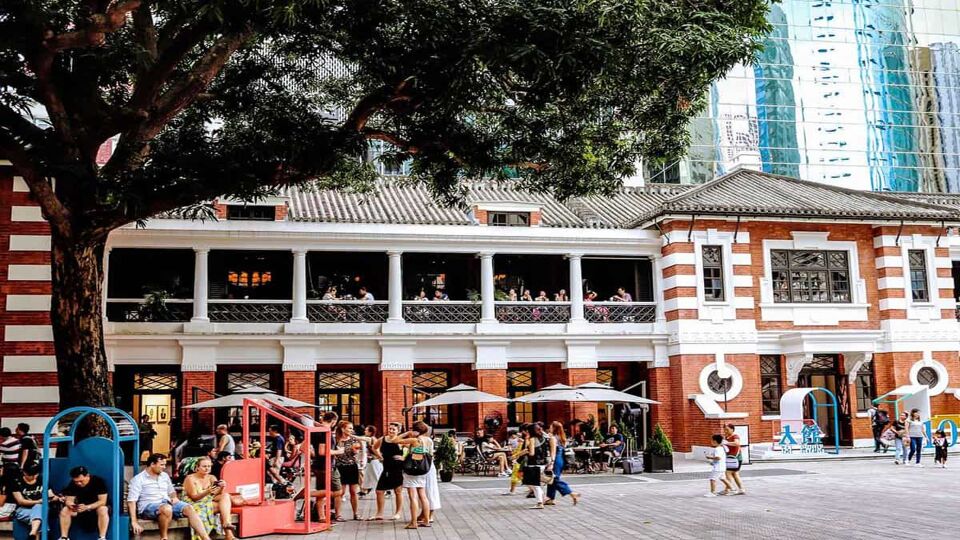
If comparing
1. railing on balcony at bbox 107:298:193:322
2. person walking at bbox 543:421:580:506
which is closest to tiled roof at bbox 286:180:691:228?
railing on balcony at bbox 107:298:193:322

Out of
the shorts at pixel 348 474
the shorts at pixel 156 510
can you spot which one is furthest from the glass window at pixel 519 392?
the shorts at pixel 156 510

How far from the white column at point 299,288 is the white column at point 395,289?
2.32 meters

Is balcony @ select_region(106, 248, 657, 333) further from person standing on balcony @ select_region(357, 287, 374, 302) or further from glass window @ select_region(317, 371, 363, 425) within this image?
glass window @ select_region(317, 371, 363, 425)

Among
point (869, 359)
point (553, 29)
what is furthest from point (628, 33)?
point (869, 359)

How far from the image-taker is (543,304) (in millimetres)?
26953

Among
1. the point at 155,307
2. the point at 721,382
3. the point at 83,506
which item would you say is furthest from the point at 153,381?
the point at 721,382

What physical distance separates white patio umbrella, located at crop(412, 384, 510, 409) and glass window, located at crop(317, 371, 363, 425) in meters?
A: 4.54

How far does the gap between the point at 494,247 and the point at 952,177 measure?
3408cm

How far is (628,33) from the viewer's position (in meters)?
12.0

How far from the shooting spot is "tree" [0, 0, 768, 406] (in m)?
11.8

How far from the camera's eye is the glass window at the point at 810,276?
27.8m

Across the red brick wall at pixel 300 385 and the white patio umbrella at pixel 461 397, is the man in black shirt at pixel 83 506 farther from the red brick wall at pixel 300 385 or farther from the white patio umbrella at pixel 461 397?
the red brick wall at pixel 300 385

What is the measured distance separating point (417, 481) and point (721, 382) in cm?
1535

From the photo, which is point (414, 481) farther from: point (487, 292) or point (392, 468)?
point (487, 292)
